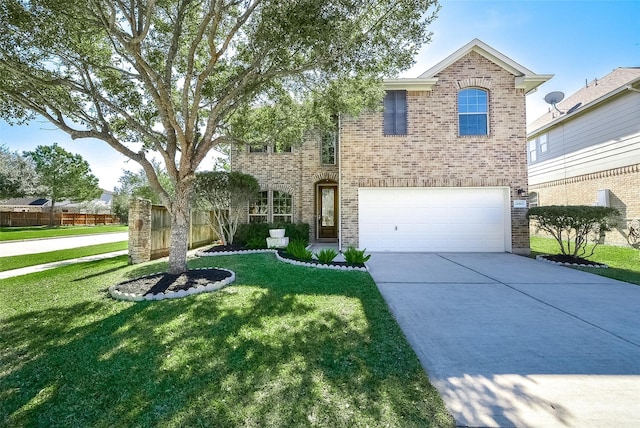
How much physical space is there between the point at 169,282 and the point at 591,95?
19.0m

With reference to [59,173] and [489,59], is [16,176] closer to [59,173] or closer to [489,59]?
[59,173]

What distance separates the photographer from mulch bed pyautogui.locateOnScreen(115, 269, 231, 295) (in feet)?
18.0

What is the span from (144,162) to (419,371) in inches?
245

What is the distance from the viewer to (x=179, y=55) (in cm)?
805

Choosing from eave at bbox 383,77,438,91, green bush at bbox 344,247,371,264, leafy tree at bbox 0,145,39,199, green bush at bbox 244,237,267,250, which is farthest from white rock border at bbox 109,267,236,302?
leafy tree at bbox 0,145,39,199

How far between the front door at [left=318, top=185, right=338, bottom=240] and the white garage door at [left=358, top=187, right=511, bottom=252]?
2.80 m

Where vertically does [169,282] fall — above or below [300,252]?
below

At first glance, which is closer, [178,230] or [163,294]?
[163,294]

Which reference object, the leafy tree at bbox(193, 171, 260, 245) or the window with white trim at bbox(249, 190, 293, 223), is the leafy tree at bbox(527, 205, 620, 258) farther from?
the leafy tree at bbox(193, 171, 260, 245)

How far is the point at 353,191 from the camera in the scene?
11023 mm

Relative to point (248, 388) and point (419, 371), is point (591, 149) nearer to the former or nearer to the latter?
point (419, 371)

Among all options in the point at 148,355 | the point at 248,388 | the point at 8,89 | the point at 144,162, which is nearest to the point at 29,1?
the point at 8,89

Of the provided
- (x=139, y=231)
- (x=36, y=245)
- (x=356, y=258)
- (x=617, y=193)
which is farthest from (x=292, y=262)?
(x=36, y=245)

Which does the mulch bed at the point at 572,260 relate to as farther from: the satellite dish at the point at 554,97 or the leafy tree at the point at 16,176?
the leafy tree at the point at 16,176
